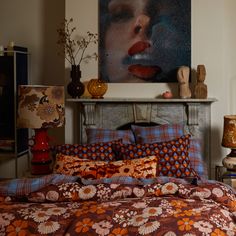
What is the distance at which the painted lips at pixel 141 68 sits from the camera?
15.0 ft

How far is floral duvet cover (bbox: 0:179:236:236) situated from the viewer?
7.18 ft

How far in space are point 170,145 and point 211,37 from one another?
4.94 feet

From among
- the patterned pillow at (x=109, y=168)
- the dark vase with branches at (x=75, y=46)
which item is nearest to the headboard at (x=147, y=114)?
the dark vase with branches at (x=75, y=46)

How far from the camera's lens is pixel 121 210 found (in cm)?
232

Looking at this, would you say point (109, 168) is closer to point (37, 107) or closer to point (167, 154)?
point (167, 154)

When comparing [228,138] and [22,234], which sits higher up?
[228,138]

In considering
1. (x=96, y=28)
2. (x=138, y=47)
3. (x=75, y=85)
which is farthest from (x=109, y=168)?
(x=96, y=28)

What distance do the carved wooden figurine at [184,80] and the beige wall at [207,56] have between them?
159mm

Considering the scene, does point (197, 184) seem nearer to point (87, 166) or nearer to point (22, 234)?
point (87, 166)

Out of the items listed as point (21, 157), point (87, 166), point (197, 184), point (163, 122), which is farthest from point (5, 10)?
point (197, 184)

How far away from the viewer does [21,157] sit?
5.40 meters

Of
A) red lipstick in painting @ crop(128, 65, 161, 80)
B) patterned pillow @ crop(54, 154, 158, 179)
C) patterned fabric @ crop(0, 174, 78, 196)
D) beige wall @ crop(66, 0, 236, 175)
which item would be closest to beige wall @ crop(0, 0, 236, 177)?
beige wall @ crop(66, 0, 236, 175)

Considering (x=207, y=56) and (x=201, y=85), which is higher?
(x=207, y=56)

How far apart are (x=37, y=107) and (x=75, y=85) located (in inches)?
27.2
